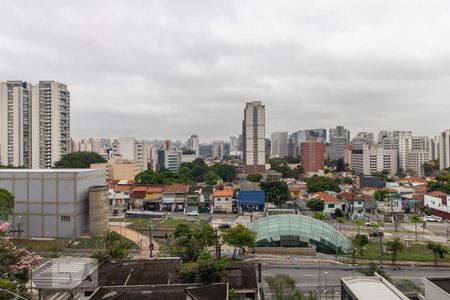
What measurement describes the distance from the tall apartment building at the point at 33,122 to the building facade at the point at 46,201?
35.3 metres

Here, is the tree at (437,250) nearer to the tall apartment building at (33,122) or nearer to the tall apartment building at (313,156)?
the tall apartment building at (33,122)

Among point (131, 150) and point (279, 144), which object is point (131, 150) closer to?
point (131, 150)

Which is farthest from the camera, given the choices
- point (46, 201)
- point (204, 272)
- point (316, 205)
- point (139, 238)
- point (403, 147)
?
point (403, 147)

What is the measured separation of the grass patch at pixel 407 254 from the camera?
1040 inches

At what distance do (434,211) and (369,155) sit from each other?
5537cm

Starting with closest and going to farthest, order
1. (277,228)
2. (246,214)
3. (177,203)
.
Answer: (277,228) → (246,214) → (177,203)

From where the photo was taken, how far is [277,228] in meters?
29.2

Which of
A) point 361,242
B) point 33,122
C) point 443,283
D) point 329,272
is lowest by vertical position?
point 329,272

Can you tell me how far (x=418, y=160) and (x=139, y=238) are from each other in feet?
297

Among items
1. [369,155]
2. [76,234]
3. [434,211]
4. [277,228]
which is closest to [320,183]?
[434,211]

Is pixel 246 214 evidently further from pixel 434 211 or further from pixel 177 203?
pixel 434 211

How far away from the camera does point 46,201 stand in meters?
33.0

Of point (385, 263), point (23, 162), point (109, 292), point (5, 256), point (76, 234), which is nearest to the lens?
point (109, 292)

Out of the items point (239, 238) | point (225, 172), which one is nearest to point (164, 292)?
point (239, 238)
